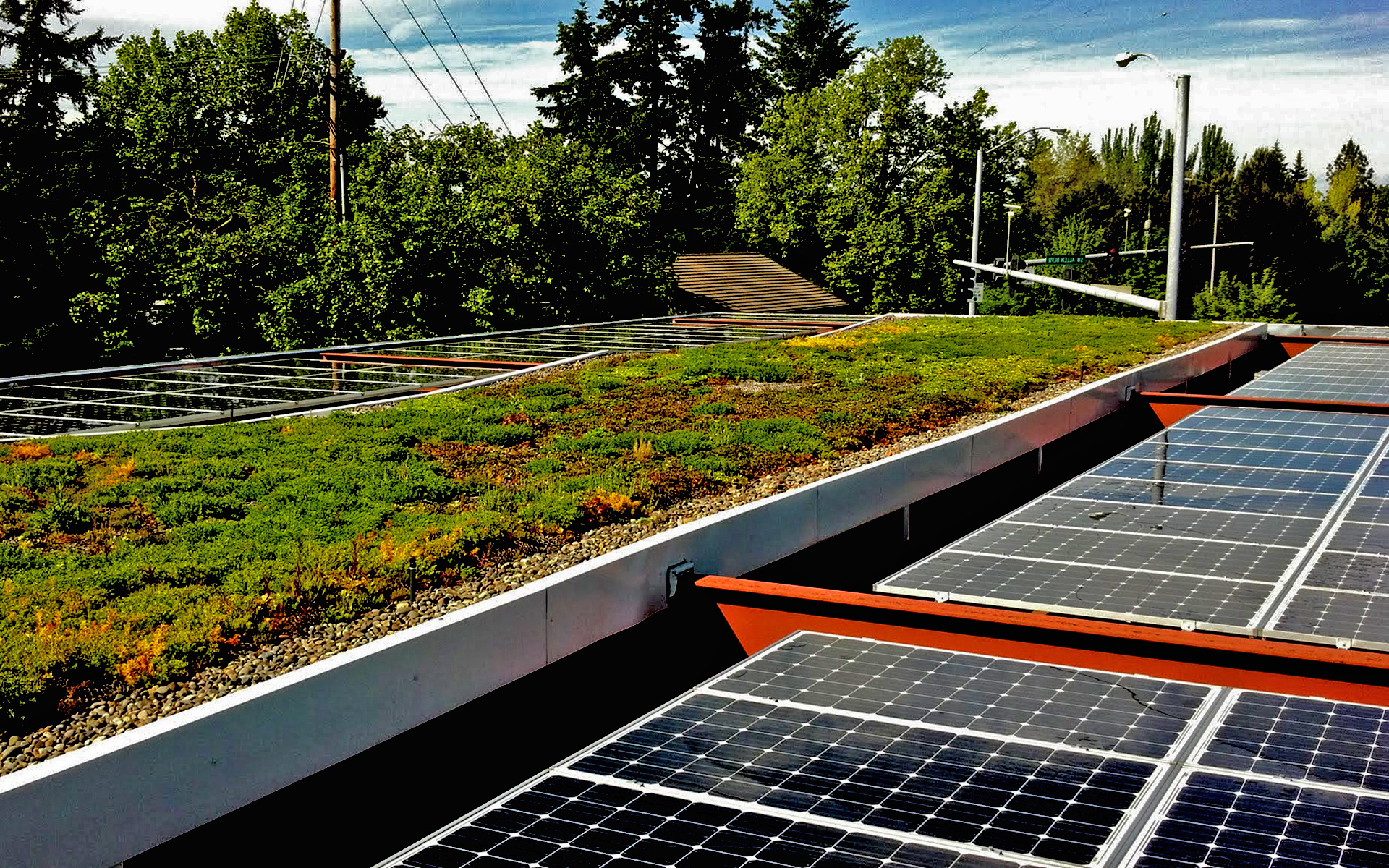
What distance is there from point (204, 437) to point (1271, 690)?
38.9 ft

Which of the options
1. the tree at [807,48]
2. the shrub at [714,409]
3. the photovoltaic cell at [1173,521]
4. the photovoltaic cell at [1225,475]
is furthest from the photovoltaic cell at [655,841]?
the tree at [807,48]

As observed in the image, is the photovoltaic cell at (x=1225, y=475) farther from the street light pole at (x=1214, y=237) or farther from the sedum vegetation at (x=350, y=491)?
the street light pole at (x=1214, y=237)

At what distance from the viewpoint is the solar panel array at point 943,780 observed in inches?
170

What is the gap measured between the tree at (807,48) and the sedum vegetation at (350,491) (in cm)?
6653

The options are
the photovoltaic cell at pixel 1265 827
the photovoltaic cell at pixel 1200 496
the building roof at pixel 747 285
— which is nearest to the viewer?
the photovoltaic cell at pixel 1265 827

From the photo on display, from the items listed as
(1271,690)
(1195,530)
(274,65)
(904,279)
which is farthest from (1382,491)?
(904,279)

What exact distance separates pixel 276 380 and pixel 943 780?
1803 centimetres

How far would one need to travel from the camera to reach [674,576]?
8789 mm

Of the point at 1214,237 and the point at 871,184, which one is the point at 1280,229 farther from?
the point at 871,184

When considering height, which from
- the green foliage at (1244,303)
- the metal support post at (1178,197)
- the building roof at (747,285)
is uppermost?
the metal support post at (1178,197)

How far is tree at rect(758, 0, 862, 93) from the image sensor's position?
3285 inches

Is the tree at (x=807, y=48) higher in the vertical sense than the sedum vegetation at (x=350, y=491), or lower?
higher

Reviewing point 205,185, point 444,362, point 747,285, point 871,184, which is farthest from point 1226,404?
point 871,184

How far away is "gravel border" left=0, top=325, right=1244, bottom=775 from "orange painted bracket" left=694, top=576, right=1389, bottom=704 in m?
2.02
